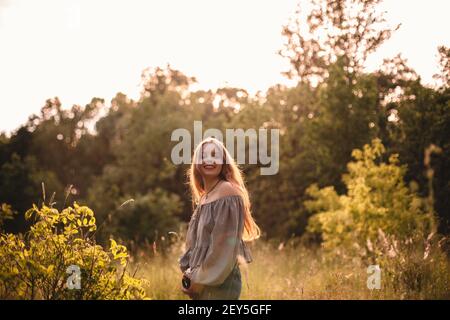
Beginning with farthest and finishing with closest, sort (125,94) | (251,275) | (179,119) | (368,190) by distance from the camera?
1. (125,94)
2. (179,119)
3. (368,190)
4. (251,275)

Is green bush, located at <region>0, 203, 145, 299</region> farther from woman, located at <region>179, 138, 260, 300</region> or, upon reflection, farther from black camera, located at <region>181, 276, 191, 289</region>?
woman, located at <region>179, 138, 260, 300</region>

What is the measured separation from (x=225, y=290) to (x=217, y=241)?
353 millimetres

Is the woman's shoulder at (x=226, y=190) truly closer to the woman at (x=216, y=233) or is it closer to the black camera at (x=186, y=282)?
the woman at (x=216, y=233)

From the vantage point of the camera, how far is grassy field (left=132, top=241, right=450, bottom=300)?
4.99 meters

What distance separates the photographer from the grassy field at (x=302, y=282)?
4.99 metres

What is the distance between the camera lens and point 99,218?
16.0 meters

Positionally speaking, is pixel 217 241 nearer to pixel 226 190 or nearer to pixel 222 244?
pixel 222 244

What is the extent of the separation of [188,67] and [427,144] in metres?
12.3

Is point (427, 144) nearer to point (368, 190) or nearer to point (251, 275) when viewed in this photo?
point (368, 190)

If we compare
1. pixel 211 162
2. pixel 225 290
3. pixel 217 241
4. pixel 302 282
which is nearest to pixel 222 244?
pixel 217 241

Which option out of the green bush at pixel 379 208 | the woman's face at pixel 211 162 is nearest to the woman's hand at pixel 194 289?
the woman's face at pixel 211 162
